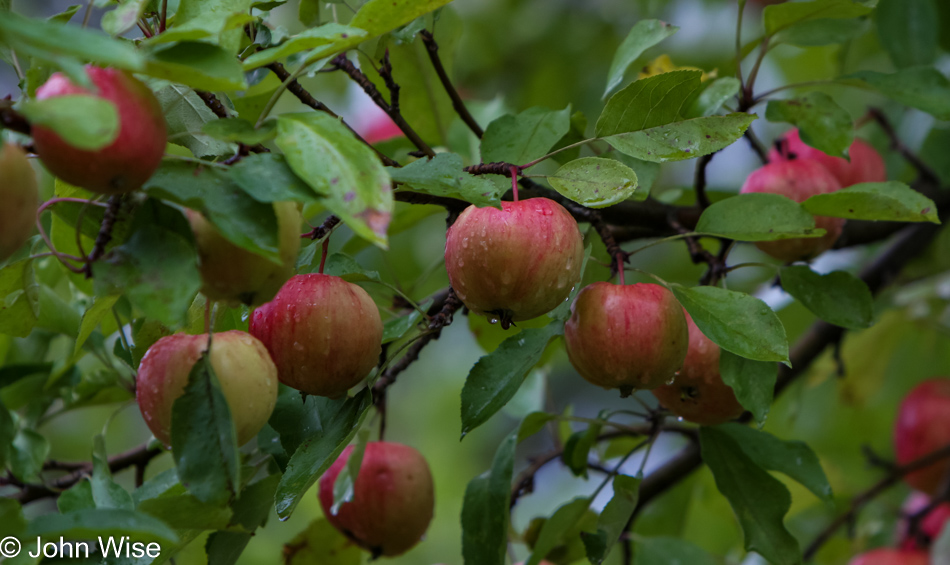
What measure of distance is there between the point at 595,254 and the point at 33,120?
1.90 feet

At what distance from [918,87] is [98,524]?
958mm

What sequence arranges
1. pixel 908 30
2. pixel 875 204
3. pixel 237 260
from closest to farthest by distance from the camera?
pixel 237 260
pixel 875 204
pixel 908 30

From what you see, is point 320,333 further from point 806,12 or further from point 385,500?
point 806,12

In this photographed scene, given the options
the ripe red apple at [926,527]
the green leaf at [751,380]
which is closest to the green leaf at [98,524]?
the green leaf at [751,380]

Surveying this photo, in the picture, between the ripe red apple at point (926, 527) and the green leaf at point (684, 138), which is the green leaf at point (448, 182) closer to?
the green leaf at point (684, 138)

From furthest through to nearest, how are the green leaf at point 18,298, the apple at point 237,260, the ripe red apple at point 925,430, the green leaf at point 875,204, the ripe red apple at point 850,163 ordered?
the ripe red apple at point 925,430 → the ripe red apple at point 850,163 → the green leaf at point 875,204 → the green leaf at point 18,298 → the apple at point 237,260

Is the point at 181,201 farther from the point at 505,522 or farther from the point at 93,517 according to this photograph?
the point at 505,522

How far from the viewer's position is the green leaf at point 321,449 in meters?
0.61

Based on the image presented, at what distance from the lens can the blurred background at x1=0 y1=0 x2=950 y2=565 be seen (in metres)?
1.38

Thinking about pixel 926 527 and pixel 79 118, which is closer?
pixel 79 118

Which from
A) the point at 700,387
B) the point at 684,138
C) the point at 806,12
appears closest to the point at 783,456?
the point at 700,387

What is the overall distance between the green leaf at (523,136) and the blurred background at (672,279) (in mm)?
243

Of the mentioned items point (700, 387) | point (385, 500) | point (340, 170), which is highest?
point (340, 170)

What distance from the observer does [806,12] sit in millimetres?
946
